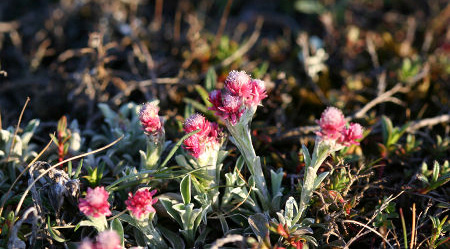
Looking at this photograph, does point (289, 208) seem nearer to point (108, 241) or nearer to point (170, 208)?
point (170, 208)

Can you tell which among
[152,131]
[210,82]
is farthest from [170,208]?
[210,82]

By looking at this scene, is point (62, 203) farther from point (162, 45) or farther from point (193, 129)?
point (162, 45)

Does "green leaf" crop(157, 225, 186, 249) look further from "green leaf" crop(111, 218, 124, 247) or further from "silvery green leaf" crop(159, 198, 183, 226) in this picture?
"green leaf" crop(111, 218, 124, 247)

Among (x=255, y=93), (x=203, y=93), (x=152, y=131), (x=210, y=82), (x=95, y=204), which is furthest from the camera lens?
(x=210, y=82)

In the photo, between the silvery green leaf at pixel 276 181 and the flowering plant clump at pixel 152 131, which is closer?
the flowering plant clump at pixel 152 131

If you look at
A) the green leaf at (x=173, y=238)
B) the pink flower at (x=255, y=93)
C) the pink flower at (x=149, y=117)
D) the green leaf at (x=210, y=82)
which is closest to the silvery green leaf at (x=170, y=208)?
the green leaf at (x=173, y=238)

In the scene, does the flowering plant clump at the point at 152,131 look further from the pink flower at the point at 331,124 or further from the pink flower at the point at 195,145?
the pink flower at the point at 331,124

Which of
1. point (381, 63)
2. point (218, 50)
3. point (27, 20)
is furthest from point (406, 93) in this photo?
point (27, 20)
